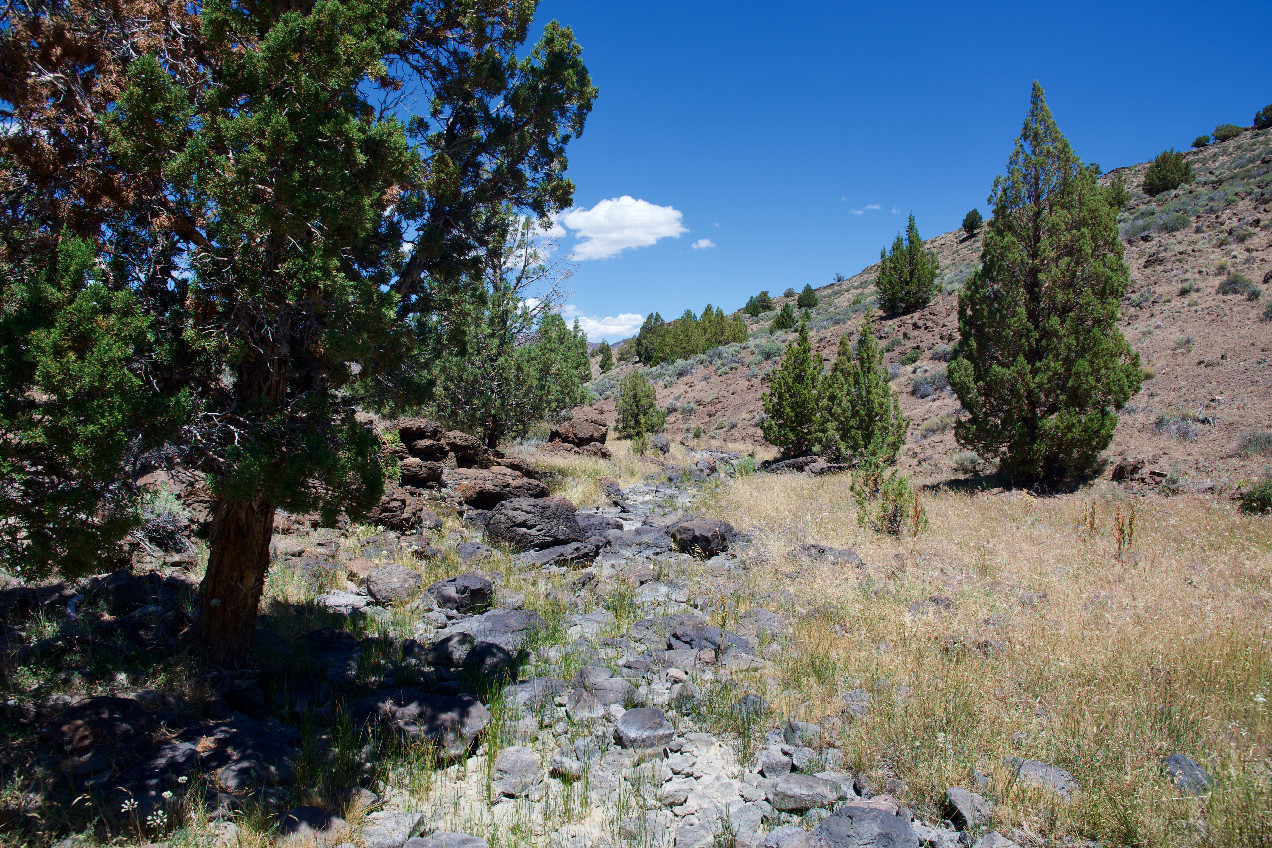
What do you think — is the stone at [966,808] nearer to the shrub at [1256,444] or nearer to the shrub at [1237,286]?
the shrub at [1256,444]

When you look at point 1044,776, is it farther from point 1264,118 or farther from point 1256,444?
point 1264,118

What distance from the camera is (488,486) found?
11969 millimetres

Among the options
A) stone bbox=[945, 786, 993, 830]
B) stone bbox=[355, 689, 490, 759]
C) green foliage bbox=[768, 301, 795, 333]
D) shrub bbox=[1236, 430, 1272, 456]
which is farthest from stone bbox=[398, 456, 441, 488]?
green foliage bbox=[768, 301, 795, 333]

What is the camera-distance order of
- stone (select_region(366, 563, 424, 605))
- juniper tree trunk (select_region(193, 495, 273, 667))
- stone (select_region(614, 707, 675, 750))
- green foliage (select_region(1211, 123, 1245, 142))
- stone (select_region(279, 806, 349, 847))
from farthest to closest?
green foliage (select_region(1211, 123, 1245, 142)) < stone (select_region(366, 563, 424, 605)) < juniper tree trunk (select_region(193, 495, 273, 667)) < stone (select_region(614, 707, 675, 750)) < stone (select_region(279, 806, 349, 847))

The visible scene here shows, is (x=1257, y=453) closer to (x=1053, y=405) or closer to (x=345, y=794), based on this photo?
(x=1053, y=405)

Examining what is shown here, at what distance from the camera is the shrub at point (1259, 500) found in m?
9.35

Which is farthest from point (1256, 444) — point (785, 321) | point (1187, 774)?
point (785, 321)

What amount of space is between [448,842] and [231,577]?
295 cm

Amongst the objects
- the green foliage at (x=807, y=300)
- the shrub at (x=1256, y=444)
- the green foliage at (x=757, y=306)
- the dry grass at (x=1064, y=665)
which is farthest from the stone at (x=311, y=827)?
the green foliage at (x=757, y=306)

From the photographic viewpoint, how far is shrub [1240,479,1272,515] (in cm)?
935

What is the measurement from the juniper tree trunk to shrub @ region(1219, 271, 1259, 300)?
2611cm

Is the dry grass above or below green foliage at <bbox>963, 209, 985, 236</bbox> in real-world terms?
below

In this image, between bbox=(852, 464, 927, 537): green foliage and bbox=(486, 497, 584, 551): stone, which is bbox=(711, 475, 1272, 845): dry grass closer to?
bbox=(852, 464, 927, 537): green foliage

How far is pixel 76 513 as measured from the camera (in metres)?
3.46
